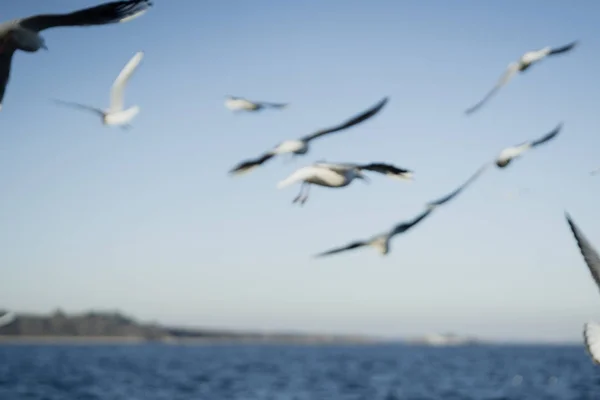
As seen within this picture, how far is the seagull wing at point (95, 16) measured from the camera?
631 centimetres

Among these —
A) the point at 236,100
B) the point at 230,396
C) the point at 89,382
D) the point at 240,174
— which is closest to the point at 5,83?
the point at 240,174

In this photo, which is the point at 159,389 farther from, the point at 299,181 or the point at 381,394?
the point at 299,181

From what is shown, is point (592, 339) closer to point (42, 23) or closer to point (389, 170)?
point (389, 170)

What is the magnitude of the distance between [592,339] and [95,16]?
5178 millimetres

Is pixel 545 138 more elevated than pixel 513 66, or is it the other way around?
pixel 513 66

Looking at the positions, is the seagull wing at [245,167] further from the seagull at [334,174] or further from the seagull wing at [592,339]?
the seagull wing at [592,339]

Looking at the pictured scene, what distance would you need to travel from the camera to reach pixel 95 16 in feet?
21.1

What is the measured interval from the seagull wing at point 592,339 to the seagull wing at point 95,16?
4763 millimetres

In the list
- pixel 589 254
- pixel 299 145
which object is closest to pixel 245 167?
pixel 299 145

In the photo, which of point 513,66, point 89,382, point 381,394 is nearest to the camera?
point 513,66

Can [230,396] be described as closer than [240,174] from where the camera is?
Result: No

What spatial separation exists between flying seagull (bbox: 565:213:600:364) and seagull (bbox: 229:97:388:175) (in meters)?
3.13

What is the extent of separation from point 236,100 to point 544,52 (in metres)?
5.03

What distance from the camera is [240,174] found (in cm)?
800
